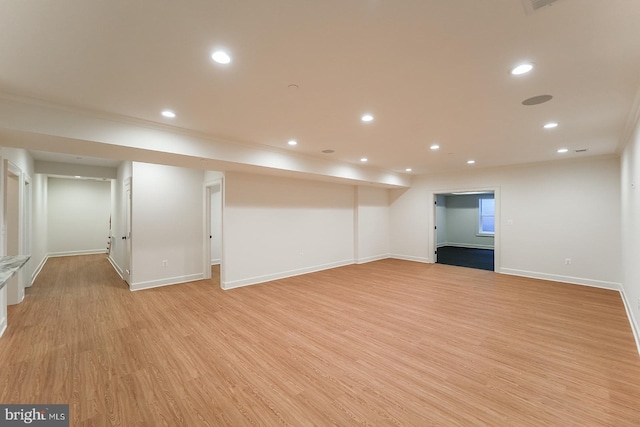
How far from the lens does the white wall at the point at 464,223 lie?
35.1 ft

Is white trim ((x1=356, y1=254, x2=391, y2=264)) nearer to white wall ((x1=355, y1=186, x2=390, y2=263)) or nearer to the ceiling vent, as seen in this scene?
white wall ((x1=355, y1=186, x2=390, y2=263))

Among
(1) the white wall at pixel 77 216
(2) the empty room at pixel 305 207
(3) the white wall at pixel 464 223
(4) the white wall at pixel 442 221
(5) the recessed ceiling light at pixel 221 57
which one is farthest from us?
(4) the white wall at pixel 442 221

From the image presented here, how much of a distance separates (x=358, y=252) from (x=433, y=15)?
661 centimetres

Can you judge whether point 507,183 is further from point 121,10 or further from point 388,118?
point 121,10

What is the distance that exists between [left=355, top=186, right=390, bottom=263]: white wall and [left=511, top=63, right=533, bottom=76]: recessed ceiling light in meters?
5.59

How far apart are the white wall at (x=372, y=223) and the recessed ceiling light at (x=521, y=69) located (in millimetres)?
5591

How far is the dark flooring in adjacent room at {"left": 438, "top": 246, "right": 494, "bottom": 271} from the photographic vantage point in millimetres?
7488

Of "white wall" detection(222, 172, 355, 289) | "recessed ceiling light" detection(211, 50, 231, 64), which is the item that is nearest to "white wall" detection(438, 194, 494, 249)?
"white wall" detection(222, 172, 355, 289)

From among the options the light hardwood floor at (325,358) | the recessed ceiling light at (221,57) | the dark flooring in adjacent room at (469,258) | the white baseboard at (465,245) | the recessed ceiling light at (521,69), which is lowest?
the light hardwood floor at (325,358)

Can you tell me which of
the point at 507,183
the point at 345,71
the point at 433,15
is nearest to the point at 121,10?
the point at 345,71

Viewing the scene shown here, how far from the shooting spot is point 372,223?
821 cm

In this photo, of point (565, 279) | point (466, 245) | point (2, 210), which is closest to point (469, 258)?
point (466, 245)

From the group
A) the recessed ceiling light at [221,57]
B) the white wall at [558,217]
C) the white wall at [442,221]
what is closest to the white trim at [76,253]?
the recessed ceiling light at [221,57]

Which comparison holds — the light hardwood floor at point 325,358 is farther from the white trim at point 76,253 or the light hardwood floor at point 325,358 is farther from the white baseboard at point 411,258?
the white trim at point 76,253
